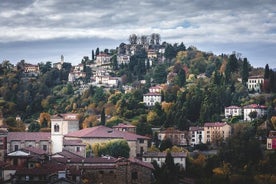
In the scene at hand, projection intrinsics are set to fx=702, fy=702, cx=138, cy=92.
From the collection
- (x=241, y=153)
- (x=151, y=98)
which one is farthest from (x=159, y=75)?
(x=241, y=153)

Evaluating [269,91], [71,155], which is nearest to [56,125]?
[71,155]

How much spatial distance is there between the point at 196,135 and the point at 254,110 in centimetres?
1040

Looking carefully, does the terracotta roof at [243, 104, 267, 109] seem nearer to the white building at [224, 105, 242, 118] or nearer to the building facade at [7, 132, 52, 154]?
the white building at [224, 105, 242, 118]

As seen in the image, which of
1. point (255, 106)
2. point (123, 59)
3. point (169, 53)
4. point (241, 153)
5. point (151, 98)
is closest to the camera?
point (241, 153)

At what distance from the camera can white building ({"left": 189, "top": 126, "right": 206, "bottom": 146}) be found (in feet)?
263

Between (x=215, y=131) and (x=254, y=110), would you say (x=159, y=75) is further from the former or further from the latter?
(x=215, y=131)

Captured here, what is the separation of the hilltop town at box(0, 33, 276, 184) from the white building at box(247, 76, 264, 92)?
16cm

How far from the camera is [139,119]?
8819 centimetres

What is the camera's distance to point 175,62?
134 m

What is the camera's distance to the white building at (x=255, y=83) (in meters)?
101

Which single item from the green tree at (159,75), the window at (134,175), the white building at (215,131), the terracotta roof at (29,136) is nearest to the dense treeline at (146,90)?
the green tree at (159,75)

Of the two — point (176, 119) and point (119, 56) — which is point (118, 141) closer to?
point (176, 119)

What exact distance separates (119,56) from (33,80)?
25.7 metres

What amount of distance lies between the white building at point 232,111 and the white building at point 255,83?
36.2 ft
